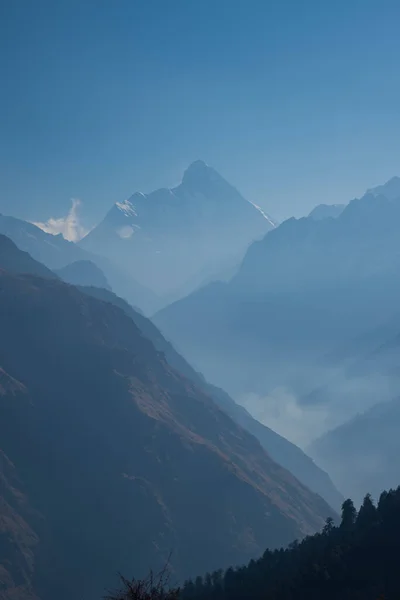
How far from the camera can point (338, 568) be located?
56.1 m

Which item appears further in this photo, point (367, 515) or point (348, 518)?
point (348, 518)

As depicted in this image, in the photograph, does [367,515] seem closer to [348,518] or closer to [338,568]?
[348,518]

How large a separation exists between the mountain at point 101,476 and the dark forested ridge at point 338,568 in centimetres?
6451

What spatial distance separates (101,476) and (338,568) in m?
108

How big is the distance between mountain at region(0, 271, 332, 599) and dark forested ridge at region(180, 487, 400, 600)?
6451 centimetres

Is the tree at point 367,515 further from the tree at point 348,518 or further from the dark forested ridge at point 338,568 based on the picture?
the tree at point 348,518

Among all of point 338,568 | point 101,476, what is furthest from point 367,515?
point 101,476

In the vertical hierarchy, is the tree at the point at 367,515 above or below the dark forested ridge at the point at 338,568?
above

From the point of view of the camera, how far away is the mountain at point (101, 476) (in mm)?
134875

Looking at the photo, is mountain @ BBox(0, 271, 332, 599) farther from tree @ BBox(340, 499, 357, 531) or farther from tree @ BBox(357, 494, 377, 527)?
tree @ BBox(357, 494, 377, 527)

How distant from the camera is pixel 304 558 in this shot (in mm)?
67312

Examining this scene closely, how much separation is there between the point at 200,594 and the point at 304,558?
17343 mm

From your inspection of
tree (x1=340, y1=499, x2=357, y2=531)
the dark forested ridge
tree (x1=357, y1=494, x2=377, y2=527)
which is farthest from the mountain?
tree (x1=357, y1=494, x2=377, y2=527)

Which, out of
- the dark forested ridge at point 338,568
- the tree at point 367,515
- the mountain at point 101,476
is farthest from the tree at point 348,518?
the mountain at point 101,476
